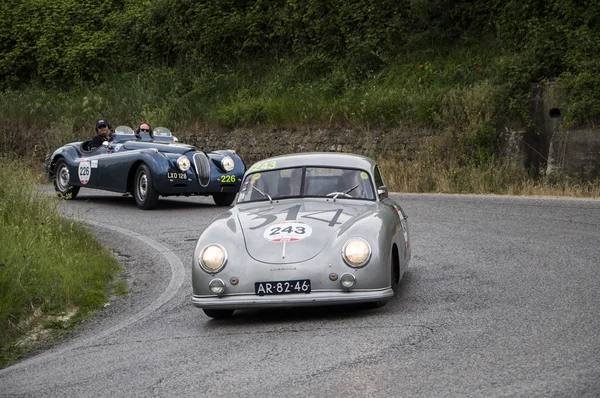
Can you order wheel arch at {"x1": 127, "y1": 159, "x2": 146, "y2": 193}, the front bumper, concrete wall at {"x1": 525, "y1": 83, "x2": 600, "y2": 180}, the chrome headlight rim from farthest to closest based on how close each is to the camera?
concrete wall at {"x1": 525, "y1": 83, "x2": 600, "y2": 180}
wheel arch at {"x1": 127, "y1": 159, "x2": 146, "y2": 193}
the chrome headlight rim
the front bumper

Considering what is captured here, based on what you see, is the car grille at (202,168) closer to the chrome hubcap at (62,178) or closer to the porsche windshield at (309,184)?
the chrome hubcap at (62,178)

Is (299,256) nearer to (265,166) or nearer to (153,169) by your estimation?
(265,166)

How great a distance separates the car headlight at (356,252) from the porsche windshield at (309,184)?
132 cm

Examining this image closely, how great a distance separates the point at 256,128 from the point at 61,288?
17.9 metres

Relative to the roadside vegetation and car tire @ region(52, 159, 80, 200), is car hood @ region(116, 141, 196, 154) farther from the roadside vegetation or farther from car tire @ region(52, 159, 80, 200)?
the roadside vegetation

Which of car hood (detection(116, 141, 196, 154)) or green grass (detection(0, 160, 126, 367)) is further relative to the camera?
car hood (detection(116, 141, 196, 154))

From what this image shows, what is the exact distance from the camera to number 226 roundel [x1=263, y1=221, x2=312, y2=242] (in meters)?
7.94

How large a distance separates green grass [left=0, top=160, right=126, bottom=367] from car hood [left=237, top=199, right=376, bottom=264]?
6.43ft

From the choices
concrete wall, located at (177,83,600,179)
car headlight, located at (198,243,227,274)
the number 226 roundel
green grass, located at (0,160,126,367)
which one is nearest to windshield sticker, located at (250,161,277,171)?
the number 226 roundel

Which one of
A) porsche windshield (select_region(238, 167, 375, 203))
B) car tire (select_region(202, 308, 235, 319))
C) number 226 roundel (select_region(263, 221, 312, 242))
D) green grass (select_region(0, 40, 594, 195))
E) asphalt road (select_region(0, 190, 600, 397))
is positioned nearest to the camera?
asphalt road (select_region(0, 190, 600, 397))

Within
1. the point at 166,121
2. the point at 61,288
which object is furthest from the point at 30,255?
the point at 166,121

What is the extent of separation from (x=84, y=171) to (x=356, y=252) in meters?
11.9

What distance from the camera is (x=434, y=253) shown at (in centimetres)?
1105

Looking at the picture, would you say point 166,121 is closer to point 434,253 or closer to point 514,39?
point 514,39
